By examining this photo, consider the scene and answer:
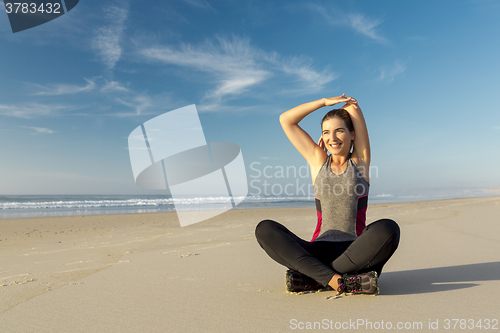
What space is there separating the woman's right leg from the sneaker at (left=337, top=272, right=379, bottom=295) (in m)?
0.08

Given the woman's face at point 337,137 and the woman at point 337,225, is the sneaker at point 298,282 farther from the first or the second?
the woman's face at point 337,137

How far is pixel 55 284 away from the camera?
2486 millimetres

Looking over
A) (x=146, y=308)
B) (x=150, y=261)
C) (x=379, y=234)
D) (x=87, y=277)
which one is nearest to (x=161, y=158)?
(x=150, y=261)

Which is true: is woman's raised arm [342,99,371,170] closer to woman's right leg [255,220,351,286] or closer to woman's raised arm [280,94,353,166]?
woman's raised arm [280,94,353,166]

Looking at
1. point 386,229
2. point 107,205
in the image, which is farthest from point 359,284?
point 107,205

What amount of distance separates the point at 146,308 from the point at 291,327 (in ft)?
2.84

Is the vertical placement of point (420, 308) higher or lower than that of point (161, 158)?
lower

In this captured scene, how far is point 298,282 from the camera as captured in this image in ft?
6.46

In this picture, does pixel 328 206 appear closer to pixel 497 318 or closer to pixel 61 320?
pixel 497 318

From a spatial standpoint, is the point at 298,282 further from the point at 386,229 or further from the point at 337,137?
the point at 337,137

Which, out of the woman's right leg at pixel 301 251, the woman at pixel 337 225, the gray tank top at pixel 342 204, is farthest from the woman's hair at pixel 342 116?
the woman's right leg at pixel 301 251

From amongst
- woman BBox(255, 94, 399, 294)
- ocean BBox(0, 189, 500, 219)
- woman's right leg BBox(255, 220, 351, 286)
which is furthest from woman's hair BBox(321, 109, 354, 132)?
ocean BBox(0, 189, 500, 219)

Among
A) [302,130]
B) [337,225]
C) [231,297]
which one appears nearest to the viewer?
[231,297]

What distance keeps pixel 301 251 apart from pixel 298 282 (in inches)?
9.4
